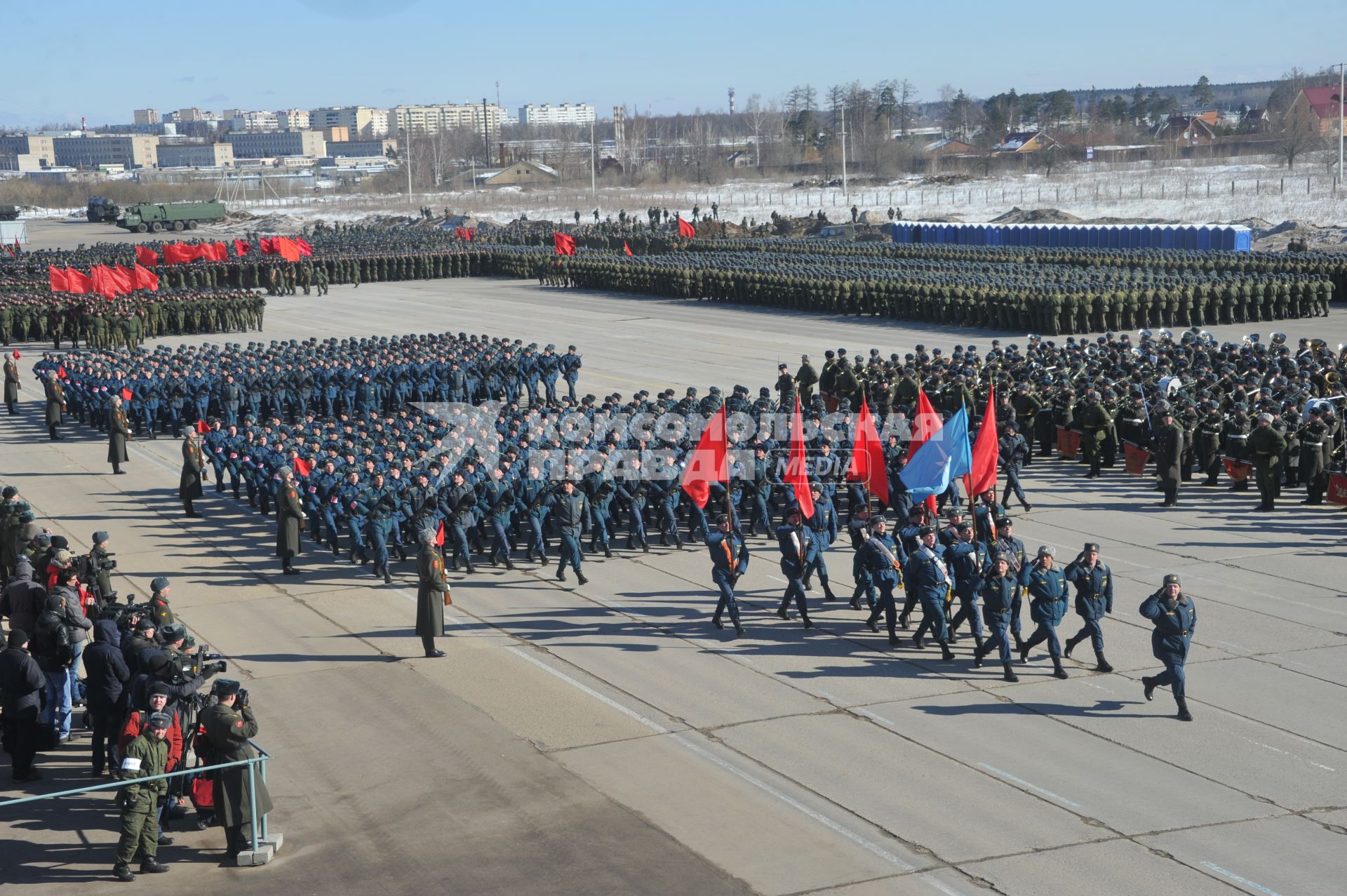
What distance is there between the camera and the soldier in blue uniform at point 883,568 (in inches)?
547

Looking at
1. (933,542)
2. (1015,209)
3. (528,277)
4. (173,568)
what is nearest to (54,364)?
(173,568)

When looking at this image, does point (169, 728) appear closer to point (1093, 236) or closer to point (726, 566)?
point (726, 566)

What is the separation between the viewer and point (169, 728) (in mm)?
9836

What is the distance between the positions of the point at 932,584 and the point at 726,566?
212cm

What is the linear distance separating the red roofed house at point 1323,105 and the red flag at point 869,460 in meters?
117

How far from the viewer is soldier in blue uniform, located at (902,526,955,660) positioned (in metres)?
13.4

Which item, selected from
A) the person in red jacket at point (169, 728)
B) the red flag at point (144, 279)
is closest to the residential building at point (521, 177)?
the red flag at point (144, 279)

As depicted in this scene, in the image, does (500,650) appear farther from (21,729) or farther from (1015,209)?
(1015,209)

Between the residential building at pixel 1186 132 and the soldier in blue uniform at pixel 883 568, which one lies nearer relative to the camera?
the soldier in blue uniform at pixel 883 568

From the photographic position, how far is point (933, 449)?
1605cm

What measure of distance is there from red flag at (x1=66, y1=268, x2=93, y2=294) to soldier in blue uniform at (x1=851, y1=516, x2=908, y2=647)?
35.4 m

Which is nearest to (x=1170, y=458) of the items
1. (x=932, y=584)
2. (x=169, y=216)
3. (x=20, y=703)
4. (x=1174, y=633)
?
(x=932, y=584)

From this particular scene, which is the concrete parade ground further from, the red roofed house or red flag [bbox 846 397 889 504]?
the red roofed house

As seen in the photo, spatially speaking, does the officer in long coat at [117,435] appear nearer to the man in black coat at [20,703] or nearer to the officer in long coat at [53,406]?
the officer in long coat at [53,406]
